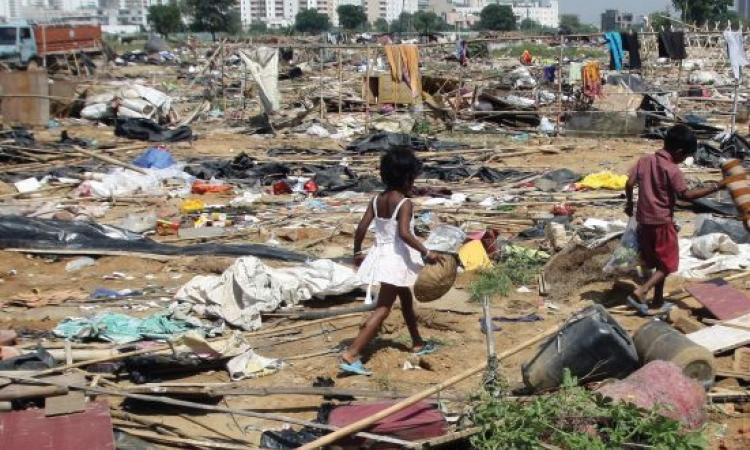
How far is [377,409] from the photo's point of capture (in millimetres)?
4484

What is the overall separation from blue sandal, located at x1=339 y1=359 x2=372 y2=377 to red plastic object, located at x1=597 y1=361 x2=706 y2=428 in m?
1.71

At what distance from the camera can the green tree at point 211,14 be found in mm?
79625

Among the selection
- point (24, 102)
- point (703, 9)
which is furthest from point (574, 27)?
point (24, 102)

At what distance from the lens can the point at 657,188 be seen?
645cm

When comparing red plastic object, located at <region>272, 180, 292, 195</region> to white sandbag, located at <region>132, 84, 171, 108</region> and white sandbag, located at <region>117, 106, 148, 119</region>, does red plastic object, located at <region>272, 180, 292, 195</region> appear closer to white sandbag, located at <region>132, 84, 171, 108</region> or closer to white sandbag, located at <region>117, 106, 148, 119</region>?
white sandbag, located at <region>117, 106, 148, 119</region>

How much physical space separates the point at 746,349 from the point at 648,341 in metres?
0.87

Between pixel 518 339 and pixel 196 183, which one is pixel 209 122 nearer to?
pixel 196 183

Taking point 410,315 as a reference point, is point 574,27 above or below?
above

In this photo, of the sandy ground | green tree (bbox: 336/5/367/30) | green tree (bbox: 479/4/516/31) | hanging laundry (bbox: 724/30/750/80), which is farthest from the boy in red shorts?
green tree (bbox: 479/4/516/31)

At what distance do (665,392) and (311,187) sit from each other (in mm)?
8408

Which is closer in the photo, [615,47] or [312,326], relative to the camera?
[312,326]

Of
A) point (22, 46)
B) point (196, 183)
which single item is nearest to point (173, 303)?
point (196, 183)

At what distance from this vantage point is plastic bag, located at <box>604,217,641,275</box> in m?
6.79

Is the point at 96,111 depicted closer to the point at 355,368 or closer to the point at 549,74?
the point at 549,74
